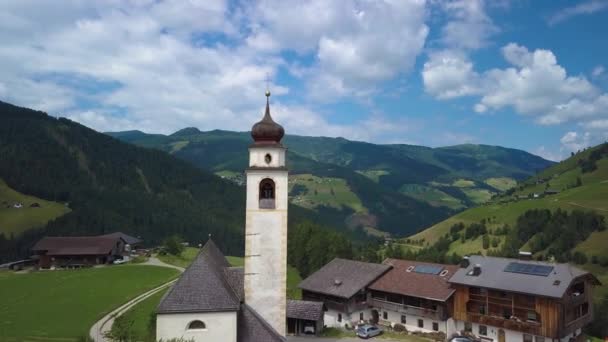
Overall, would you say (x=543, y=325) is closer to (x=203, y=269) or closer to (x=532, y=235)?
(x=203, y=269)

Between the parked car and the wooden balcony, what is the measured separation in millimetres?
10582

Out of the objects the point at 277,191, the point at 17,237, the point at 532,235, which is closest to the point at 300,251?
the point at 277,191

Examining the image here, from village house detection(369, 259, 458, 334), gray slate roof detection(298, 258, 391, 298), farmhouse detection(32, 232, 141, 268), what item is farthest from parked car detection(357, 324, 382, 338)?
farmhouse detection(32, 232, 141, 268)

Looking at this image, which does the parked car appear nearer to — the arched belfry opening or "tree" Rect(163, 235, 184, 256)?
the arched belfry opening

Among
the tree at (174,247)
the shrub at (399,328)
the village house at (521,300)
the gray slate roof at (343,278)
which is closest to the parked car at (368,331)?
the shrub at (399,328)

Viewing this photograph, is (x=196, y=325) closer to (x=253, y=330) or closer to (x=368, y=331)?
(x=253, y=330)

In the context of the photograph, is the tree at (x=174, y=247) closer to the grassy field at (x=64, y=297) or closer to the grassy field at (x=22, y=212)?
the grassy field at (x=64, y=297)

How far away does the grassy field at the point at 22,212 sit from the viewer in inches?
6038

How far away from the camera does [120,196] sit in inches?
7864

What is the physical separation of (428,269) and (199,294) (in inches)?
1481

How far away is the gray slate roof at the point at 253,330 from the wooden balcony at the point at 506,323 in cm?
2840

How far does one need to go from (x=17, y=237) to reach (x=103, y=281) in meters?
82.3

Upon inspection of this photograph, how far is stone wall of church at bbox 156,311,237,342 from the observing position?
3058 cm

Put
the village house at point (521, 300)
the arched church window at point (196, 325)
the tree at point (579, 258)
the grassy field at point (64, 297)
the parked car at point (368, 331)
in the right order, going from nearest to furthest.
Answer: the arched church window at point (196, 325)
the village house at point (521, 300)
the grassy field at point (64, 297)
the parked car at point (368, 331)
the tree at point (579, 258)
